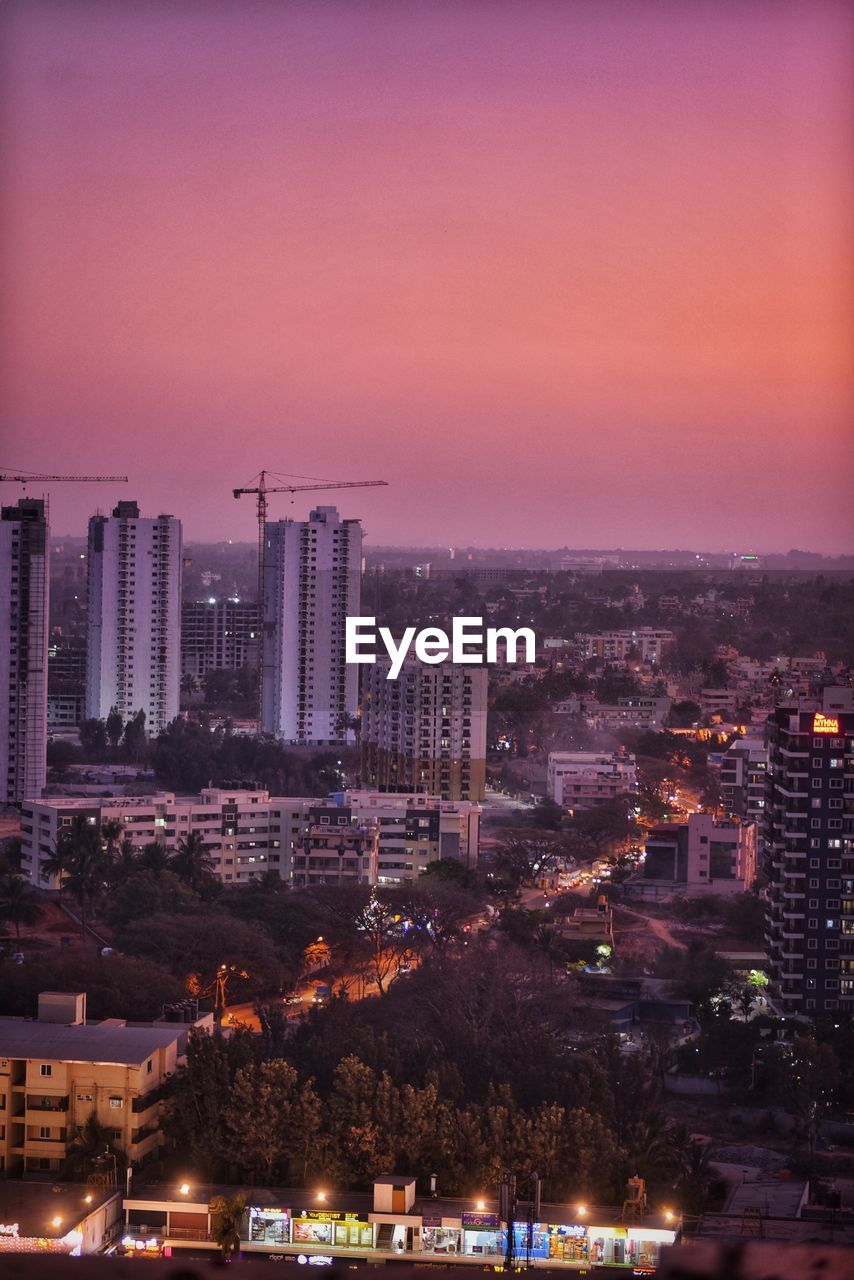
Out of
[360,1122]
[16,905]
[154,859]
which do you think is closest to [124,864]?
[154,859]

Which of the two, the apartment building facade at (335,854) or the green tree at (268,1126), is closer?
the green tree at (268,1126)

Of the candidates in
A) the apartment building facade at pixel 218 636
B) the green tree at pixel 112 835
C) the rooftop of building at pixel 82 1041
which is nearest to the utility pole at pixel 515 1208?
the rooftop of building at pixel 82 1041

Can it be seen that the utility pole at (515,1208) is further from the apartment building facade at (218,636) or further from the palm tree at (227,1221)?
the apartment building facade at (218,636)

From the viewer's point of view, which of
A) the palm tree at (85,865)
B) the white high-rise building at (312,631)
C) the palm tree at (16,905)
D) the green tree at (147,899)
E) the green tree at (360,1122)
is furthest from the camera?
the white high-rise building at (312,631)

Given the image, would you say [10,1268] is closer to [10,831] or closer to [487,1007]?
[487,1007]

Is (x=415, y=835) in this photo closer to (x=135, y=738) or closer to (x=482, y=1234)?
(x=135, y=738)

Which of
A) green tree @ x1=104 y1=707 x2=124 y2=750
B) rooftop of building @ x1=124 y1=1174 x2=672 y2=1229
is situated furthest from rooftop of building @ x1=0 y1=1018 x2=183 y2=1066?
green tree @ x1=104 y1=707 x2=124 y2=750

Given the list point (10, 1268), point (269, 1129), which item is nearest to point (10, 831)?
point (269, 1129)
